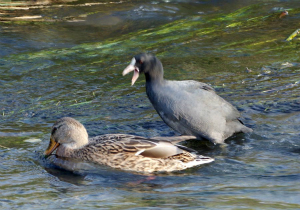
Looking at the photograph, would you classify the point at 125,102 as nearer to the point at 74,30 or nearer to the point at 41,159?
the point at 41,159

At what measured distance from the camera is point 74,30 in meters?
14.8

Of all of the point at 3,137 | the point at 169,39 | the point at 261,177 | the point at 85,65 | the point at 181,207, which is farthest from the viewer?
the point at 169,39

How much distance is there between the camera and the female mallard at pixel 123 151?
700 cm

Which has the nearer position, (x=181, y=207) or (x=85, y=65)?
(x=181, y=207)

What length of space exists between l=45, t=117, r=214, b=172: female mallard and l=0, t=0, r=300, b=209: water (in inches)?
7.6

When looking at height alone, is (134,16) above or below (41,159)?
above

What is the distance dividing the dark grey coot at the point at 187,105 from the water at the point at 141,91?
287 millimetres

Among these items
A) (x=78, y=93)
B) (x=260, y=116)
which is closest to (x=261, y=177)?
(x=260, y=116)

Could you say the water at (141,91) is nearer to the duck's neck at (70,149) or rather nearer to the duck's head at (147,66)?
the duck's neck at (70,149)

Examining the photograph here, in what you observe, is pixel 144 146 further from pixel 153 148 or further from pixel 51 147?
pixel 51 147

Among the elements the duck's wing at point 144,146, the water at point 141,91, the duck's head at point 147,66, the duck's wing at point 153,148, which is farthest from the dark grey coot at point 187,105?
the duck's wing at point 153,148

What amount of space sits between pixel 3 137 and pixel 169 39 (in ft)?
21.8

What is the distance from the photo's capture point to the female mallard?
6996 mm

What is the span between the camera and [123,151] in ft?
23.5
